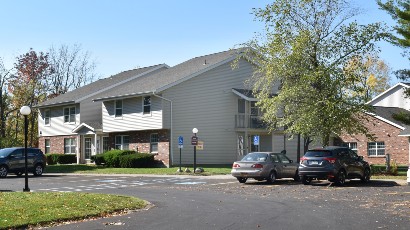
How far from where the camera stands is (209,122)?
1583 inches

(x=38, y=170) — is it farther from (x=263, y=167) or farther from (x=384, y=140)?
(x=384, y=140)

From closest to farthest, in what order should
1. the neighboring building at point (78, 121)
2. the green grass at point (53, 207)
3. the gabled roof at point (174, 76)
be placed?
the green grass at point (53, 207) < the gabled roof at point (174, 76) < the neighboring building at point (78, 121)

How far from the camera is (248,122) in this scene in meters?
41.7

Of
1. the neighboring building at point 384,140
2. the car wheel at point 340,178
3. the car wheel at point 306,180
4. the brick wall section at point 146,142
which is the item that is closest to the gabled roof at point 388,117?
the neighboring building at point 384,140

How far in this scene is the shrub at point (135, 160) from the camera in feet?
124

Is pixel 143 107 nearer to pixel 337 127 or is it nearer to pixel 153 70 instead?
pixel 153 70

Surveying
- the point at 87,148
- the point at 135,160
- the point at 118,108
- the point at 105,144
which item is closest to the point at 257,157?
the point at 135,160

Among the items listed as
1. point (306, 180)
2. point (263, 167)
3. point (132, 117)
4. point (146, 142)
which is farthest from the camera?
point (132, 117)

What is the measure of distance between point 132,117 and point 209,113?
5788 mm

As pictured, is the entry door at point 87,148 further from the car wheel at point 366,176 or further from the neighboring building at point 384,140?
the car wheel at point 366,176

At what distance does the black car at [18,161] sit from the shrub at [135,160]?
19.9 ft

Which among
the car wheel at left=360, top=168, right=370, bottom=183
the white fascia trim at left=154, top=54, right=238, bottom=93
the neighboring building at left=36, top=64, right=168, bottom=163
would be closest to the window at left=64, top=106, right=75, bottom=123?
the neighboring building at left=36, top=64, right=168, bottom=163

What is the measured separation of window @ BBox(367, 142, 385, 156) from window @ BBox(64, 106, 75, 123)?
25.2m

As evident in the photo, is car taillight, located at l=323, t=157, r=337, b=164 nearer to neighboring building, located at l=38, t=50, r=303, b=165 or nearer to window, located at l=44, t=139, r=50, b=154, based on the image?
neighboring building, located at l=38, t=50, r=303, b=165
